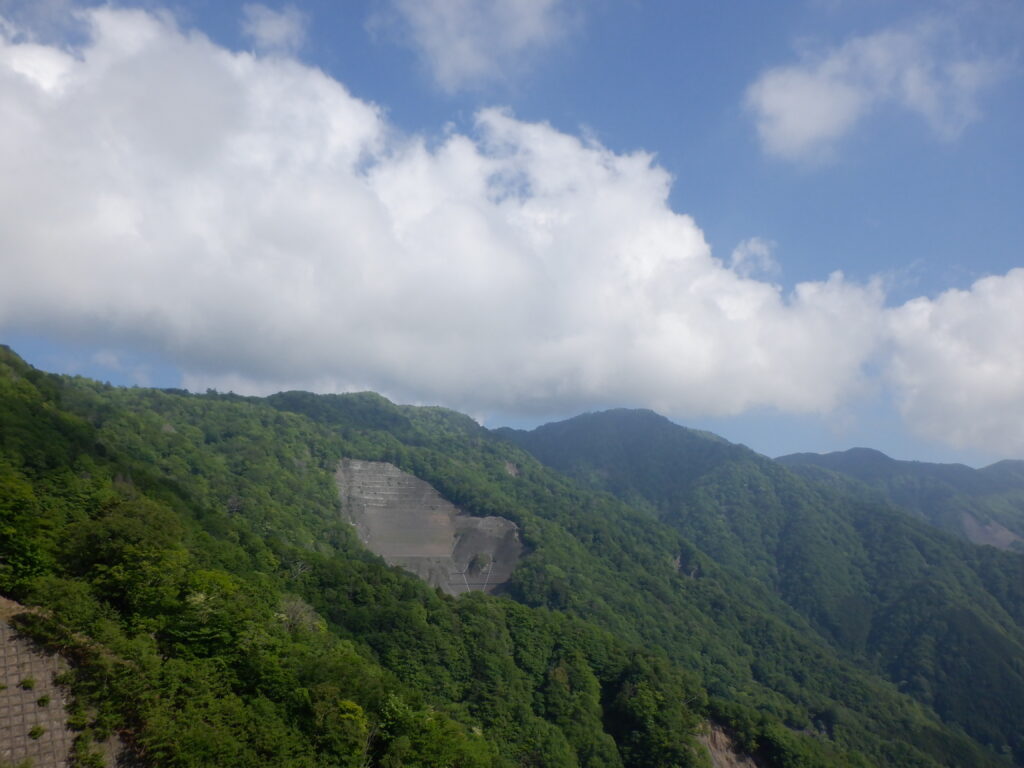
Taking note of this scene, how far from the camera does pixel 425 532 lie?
5915 inches

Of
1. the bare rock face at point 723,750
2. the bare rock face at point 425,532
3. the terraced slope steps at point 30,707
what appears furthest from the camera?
the bare rock face at point 425,532

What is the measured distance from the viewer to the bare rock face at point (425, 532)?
454 feet

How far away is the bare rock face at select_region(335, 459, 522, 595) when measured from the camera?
138375mm

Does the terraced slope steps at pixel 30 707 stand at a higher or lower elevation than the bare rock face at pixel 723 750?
higher

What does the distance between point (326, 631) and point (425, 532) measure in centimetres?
9416

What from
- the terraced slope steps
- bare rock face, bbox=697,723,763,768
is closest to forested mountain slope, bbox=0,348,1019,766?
the terraced slope steps

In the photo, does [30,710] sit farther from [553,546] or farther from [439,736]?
[553,546]

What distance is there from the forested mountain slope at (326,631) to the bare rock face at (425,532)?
515 cm

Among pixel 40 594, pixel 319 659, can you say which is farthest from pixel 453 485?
pixel 40 594

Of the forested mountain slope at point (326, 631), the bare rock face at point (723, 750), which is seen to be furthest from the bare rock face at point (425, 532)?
the bare rock face at point (723, 750)

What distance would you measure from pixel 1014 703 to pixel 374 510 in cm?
15498

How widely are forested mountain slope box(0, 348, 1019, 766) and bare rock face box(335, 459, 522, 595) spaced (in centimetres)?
515

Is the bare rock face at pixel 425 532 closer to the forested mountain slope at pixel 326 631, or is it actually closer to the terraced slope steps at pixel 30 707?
the forested mountain slope at pixel 326 631

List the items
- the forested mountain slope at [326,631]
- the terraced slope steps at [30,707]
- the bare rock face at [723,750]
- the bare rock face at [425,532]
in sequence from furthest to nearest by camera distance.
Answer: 1. the bare rock face at [425,532]
2. the bare rock face at [723,750]
3. the forested mountain slope at [326,631]
4. the terraced slope steps at [30,707]
